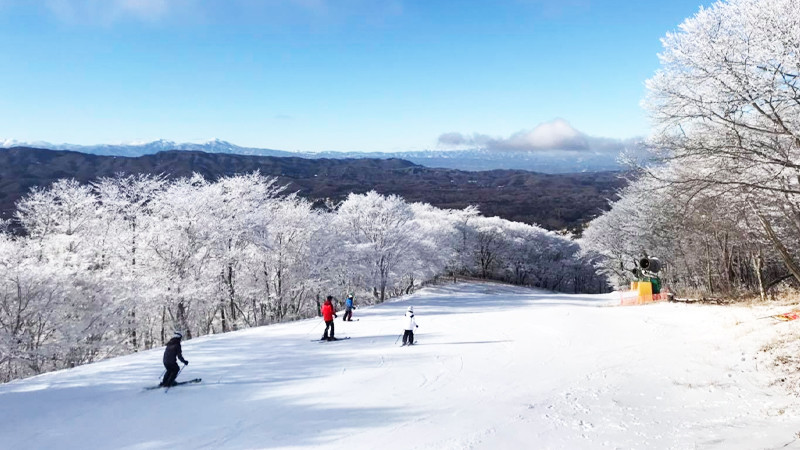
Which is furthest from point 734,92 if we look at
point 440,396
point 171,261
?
point 171,261

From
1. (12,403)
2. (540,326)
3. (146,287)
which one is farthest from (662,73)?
(146,287)

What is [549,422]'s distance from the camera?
345 inches

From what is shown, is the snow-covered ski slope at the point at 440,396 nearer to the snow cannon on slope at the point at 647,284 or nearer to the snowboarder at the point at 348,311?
the snowboarder at the point at 348,311

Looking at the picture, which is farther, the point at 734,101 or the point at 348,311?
the point at 348,311

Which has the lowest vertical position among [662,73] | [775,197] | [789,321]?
[789,321]

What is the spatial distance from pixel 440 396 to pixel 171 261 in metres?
25.6

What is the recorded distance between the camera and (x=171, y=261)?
99.6ft

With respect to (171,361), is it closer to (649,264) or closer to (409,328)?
(409,328)


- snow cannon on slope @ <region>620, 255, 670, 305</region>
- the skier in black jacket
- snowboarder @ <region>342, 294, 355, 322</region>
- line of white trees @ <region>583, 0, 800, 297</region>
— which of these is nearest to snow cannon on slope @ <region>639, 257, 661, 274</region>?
snow cannon on slope @ <region>620, 255, 670, 305</region>

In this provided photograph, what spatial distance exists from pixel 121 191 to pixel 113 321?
14200mm

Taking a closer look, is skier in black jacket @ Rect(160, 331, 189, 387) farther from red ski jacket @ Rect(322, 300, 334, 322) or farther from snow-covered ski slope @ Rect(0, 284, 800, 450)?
red ski jacket @ Rect(322, 300, 334, 322)

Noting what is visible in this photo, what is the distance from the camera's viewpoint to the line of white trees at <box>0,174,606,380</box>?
2575cm

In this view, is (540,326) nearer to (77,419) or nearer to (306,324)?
(306,324)

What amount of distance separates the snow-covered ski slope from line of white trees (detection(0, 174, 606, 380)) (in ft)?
44.8
